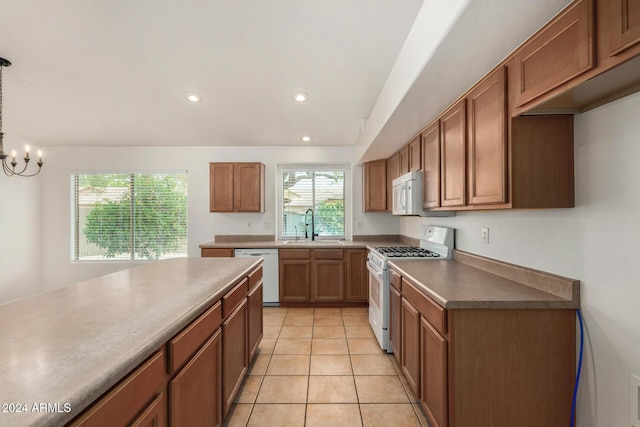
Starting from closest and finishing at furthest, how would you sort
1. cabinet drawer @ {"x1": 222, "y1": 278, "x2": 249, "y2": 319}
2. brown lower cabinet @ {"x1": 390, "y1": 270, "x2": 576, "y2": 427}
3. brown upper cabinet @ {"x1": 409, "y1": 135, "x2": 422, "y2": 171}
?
brown lower cabinet @ {"x1": 390, "y1": 270, "x2": 576, "y2": 427} → cabinet drawer @ {"x1": 222, "y1": 278, "x2": 249, "y2": 319} → brown upper cabinet @ {"x1": 409, "y1": 135, "x2": 422, "y2": 171}

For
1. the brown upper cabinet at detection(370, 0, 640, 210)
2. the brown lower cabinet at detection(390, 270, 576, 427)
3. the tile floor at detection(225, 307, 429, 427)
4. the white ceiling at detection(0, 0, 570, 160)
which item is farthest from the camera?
the tile floor at detection(225, 307, 429, 427)

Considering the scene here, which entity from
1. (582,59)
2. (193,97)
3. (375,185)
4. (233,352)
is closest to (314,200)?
(375,185)

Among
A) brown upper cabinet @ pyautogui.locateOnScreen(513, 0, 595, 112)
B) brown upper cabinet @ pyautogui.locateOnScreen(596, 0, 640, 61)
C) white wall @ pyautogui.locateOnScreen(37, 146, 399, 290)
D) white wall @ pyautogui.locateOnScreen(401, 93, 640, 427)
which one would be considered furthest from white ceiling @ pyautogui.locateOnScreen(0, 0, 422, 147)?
white wall @ pyautogui.locateOnScreen(401, 93, 640, 427)

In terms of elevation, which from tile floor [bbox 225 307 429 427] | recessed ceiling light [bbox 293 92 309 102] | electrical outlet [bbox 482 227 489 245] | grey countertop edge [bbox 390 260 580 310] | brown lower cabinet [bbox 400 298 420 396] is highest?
recessed ceiling light [bbox 293 92 309 102]

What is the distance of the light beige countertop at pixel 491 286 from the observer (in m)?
1.46

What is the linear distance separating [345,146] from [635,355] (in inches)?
159

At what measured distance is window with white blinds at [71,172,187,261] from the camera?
4730 millimetres

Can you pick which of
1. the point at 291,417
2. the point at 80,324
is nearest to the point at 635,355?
the point at 291,417

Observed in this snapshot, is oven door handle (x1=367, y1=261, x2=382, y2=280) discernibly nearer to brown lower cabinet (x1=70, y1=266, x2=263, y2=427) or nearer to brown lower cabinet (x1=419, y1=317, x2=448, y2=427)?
brown lower cabinet (x1=419, y1=317, x2=448, y2=427)

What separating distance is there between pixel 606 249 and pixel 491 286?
0.58 meters

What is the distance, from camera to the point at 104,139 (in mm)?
4469

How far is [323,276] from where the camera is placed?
4.14 m

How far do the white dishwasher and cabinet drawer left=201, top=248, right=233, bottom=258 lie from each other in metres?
0.11

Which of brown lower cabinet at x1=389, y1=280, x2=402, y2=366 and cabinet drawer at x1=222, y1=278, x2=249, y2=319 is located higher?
A: cabinet drawer at x1=222, y1=278, x2=249, y2=319
